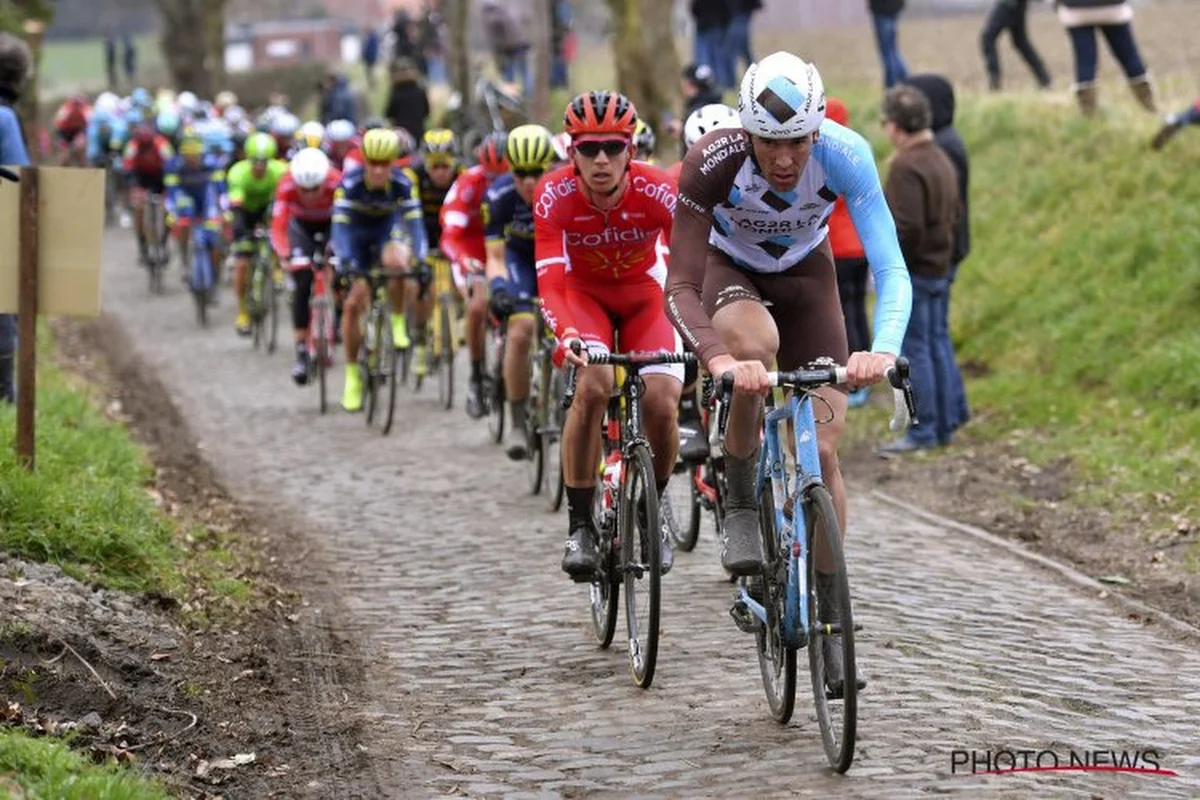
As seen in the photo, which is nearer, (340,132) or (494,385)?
(494,385)

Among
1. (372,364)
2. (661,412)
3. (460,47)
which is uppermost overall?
(460,47)

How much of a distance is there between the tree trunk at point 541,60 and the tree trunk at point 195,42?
871 inches

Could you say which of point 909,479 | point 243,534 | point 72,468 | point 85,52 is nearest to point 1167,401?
point 909,479

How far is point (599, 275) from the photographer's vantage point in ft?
32.5

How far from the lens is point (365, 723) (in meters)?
8.02

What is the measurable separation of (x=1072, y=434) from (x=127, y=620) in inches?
295

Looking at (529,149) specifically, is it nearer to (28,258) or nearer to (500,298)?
(500,298)

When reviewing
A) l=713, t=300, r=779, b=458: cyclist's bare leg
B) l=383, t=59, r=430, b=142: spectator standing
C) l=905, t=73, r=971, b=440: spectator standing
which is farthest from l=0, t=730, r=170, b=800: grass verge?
l=383, t=59, r=430, b=142: spectator standing

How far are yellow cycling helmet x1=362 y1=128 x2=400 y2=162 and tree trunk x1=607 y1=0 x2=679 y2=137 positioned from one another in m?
11.1

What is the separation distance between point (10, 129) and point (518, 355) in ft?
10.9

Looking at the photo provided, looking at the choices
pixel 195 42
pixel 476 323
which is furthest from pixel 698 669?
pixel 195 42

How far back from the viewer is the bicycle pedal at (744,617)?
25.8ft

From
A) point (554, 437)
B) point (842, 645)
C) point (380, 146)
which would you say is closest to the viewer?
point (842, 645)

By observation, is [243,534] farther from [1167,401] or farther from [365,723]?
[1167,401]
